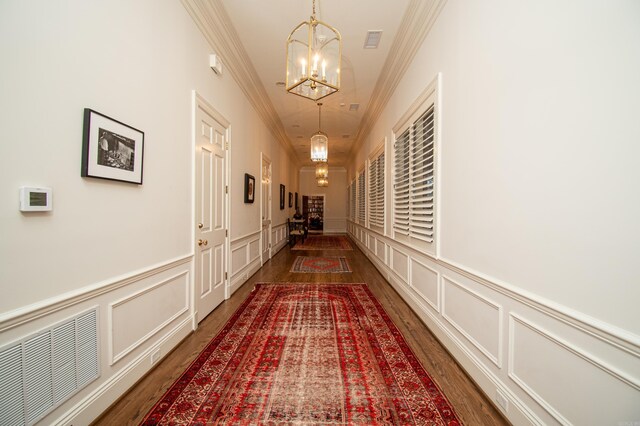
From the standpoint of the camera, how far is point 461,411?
1.75 m

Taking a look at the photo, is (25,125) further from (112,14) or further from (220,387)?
(220,387)

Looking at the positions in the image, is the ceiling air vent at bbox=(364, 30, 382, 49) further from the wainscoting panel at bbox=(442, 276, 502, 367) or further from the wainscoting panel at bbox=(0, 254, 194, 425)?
the wainscoting panel at bbox=(0, 254, 194, 425)

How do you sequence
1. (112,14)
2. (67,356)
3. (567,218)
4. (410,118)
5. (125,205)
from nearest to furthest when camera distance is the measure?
1. (567,218)
2. (67,356)
3. (112,14)
4. (125,205)
5. (410,118)

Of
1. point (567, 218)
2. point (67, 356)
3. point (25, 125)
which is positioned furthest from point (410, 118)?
point (67, 356)

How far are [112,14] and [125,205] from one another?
1.29 metres

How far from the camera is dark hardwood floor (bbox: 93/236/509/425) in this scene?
1.72 meters

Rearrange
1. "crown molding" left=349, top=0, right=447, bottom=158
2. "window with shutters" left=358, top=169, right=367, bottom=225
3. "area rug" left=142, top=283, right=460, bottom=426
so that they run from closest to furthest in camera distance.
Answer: "area rug" left=142, top=283, right=460, bottom=426, "crown molding" left=349, top=0, right=447, bottom=158, "window with shutters" left=358, top=169, right=367, bottom=225

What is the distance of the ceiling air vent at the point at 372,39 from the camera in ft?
11.7

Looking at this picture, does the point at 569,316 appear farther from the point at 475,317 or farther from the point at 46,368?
the point at 46,368

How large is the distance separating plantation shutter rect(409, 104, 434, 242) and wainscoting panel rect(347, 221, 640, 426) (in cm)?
61

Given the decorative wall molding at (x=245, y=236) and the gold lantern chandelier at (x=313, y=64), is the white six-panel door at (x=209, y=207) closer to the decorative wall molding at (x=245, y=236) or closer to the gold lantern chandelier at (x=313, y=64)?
the decorative wall molding at (x=245, y=236)

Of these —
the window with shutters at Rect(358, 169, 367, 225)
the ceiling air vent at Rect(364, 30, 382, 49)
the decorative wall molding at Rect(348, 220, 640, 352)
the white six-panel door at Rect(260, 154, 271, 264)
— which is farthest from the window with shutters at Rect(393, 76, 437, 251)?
the window with shutters at Rect(358, 169, 367, 225)

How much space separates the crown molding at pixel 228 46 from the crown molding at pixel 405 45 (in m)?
2.22

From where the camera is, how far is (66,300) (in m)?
1.47
